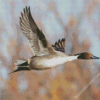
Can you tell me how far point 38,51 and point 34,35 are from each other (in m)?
0.08

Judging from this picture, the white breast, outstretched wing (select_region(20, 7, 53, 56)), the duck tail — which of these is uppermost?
outstretched wing (select_region(20, 7, 53, 56))

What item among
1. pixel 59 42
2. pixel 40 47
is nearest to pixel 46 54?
pixel 40 47

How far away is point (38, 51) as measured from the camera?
809 mm

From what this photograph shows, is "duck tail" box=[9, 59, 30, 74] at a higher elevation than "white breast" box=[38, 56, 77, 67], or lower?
lower

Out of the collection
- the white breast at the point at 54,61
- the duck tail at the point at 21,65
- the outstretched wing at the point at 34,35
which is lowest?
the duck tail at the point at 21,65

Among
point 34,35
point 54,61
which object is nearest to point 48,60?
point 54,61

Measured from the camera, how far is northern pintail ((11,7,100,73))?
766 mm

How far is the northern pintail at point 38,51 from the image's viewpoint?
77cm

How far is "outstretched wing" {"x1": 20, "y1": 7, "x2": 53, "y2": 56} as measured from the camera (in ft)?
2.56

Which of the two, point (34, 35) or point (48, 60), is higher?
point (34, 35)

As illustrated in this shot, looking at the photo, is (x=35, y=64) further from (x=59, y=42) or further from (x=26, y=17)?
Result: (x=59, y=42)

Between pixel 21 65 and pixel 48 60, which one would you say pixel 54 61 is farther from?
pixel 21 65

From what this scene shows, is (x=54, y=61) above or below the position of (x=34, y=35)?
below

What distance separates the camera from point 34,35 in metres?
0.80
